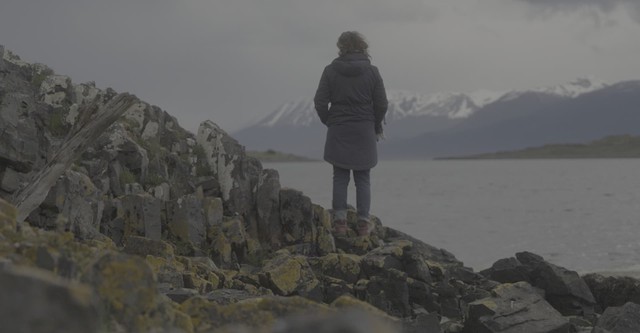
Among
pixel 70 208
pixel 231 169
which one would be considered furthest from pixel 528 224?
pixel 70 208

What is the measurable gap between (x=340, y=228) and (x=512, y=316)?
586 centimetres

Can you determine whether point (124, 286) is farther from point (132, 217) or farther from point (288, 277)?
point (132, 217)

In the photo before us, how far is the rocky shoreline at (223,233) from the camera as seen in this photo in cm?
1361

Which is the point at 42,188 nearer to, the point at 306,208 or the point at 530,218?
the point at 306,208

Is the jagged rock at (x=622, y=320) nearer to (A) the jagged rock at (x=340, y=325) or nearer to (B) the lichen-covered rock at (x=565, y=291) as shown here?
(B) the lichen-covered rock at (x=565, y=291)

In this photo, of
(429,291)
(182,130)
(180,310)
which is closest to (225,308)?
(180,310)

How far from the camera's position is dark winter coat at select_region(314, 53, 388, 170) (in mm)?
17109

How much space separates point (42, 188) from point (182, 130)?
896 centimetres

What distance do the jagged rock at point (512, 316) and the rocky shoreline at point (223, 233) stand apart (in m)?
0.03

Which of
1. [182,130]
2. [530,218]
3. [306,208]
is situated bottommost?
[530,218]

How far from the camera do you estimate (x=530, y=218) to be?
56.5 metres

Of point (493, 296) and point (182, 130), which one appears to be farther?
point (182, 130)

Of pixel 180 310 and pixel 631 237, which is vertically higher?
pixel 180 310

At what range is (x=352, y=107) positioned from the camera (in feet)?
56.5
